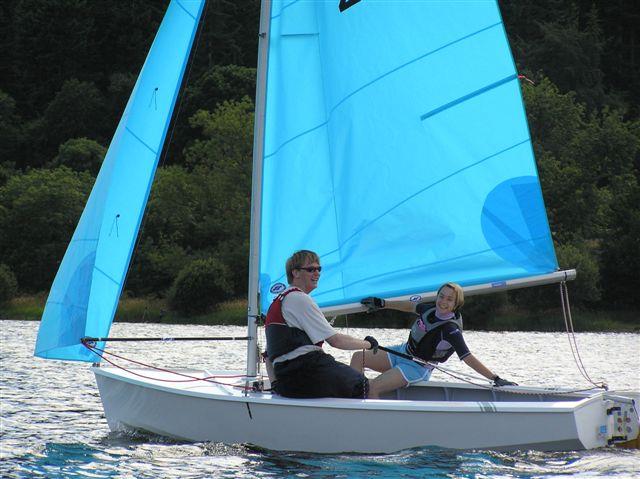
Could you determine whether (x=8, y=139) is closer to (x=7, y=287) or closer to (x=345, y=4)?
(x=7, y=287)

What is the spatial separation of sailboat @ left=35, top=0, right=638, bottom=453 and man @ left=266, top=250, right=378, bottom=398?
645mm

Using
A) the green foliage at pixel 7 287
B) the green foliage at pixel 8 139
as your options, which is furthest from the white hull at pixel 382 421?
the green foliage at pixel 8 139

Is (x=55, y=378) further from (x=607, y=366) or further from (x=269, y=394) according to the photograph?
(x=607, y=366)

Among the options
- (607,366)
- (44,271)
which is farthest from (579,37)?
(607,366)

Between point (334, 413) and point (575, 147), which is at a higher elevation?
point (575, 147)

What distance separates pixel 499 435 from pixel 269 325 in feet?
5.71

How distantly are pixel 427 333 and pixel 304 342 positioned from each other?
1.06 meters

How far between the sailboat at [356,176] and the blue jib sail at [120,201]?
1 centimetres

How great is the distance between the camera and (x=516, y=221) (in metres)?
8.48

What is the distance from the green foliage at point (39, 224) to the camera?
141 feet

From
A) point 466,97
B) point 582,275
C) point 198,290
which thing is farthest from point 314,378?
point 198,290

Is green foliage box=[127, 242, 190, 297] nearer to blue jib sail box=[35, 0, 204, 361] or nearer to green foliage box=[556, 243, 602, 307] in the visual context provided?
green foliage box=[556, 243, 602, 307]

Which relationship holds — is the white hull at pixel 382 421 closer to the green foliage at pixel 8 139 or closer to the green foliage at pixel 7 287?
the green foliage at pixel 7 287

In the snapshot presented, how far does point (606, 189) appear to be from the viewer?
4700cm
